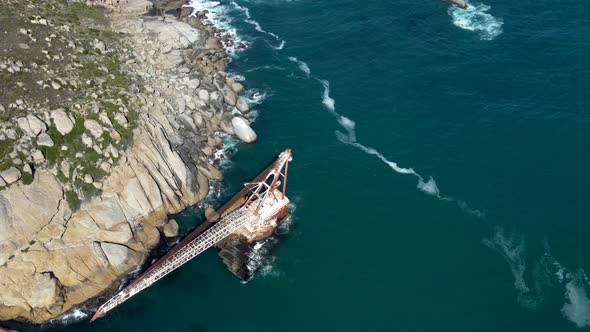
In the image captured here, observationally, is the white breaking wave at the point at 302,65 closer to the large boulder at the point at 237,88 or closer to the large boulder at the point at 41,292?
the large boulder at the point at 237,88

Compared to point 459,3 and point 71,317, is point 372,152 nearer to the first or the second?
point 71,317

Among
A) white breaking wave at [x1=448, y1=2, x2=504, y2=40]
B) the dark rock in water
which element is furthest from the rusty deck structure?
the dark rock in water

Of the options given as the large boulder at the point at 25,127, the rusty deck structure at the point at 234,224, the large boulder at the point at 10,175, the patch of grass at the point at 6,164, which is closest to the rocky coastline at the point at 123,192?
the large boulder at the point at 10,175

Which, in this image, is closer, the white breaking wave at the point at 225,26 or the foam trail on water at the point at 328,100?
the foam trail on water at the point at 328,100

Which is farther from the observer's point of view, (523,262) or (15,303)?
(523,262)

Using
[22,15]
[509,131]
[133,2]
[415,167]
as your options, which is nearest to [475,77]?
[509,131]

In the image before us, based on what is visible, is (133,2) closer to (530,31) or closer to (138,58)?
(138,58)
